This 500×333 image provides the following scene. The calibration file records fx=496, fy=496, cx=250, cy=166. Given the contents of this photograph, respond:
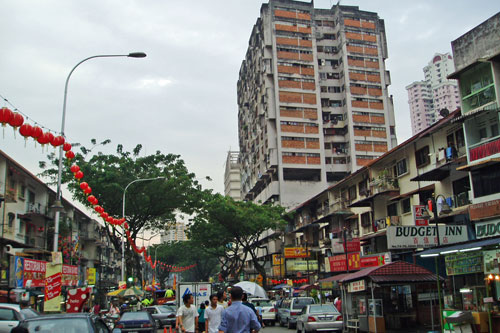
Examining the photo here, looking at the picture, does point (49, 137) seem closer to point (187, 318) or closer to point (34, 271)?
point (187, 318)

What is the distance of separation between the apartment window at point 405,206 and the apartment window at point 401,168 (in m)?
1.79

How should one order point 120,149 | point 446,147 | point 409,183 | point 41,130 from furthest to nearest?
point 120,149
point 409,183
point 446,147
point 41,130

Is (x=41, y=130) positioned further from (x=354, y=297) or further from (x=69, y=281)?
(x=354, y=297)

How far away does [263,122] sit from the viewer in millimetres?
69312

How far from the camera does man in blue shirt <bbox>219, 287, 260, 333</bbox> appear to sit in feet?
25.1

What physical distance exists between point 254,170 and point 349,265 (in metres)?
47.0

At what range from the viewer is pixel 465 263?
55.6 feet

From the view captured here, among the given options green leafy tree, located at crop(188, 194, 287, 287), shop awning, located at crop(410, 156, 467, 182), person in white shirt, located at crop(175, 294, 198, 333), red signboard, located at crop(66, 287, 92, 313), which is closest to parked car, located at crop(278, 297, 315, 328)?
shop awning, located at crop(410, 156, 467, 182)

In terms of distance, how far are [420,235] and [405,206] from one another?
491 inches

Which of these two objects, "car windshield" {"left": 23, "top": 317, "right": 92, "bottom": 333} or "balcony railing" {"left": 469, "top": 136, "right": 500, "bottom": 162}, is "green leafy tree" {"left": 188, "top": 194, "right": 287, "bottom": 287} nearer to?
"balcony railing" {"left": 469, "top": 136, "right": 500, "bottom": 162}

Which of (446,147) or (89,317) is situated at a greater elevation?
(446,147)

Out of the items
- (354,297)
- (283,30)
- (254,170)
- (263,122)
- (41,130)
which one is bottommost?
(354,297)

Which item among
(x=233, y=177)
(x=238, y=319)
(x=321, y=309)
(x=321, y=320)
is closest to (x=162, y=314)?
(x=321, y=309)

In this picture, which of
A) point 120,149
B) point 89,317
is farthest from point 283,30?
point 89,317
